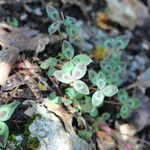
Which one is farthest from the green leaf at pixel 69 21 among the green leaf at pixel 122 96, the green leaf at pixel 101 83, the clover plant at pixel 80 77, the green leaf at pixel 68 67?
the green leaf at pixel 122 96

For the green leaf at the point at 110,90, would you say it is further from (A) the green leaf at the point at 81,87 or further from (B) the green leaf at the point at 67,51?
(B) the green leaf at the point at 67,51

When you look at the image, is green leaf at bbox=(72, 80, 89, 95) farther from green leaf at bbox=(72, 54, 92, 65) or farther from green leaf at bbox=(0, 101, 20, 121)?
green leaf at bbox=(0, 101, 20, 121)

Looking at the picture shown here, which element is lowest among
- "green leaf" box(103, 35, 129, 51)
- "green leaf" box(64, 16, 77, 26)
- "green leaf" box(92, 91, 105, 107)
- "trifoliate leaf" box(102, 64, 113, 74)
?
"trifoliate leaf" box(102, 64, 113, 74)

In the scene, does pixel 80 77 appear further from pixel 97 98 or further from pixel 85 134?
pixel 85 134

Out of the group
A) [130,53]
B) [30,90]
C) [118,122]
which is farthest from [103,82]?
[130,53]

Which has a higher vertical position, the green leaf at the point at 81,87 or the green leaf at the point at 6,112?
the green leaf at the point at 6,112

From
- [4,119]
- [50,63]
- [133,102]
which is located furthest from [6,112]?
[133,102]

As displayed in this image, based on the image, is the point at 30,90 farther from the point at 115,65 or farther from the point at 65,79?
the point at 115,65

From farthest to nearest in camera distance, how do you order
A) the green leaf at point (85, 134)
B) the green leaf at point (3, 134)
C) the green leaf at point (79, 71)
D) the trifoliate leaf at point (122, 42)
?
the trifoliate leaf at point (122, 42) → the green leaf at point (85, 134) → the green leaf at point (79, 71) → the green leaf at point (3, 134)

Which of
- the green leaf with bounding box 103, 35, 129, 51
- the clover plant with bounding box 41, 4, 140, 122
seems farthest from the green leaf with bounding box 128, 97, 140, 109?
the green leaf with bounding box 103, 35, 129, 51
